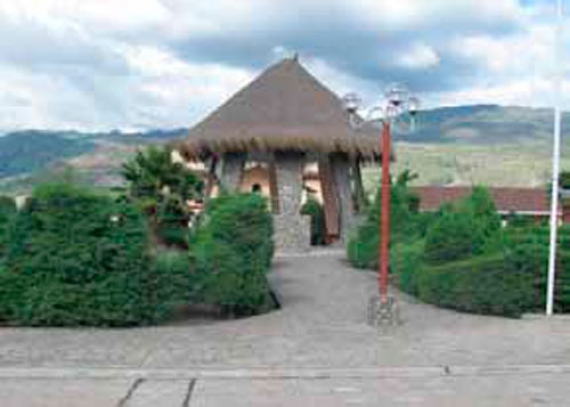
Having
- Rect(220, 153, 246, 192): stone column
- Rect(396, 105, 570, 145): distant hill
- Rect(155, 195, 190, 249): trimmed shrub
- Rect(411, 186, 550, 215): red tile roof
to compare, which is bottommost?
Rect(411, 186, 550, 215): red tile roof

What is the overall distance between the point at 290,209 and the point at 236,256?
12.6 metres

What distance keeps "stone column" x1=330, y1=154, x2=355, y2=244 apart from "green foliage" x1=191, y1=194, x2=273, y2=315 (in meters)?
13.3

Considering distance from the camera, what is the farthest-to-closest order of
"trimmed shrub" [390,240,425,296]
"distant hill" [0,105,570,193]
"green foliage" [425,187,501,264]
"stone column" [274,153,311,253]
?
"distant hill" [0,105,570,193] → "stone column" [274,153,311,253] → "trimmed shrub" [390,240,425,296] → "green foliage" [425,187,501,264]

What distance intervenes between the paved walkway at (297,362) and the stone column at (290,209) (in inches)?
460

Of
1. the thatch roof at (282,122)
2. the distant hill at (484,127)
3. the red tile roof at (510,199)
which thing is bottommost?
the red tile roof at (510,199)

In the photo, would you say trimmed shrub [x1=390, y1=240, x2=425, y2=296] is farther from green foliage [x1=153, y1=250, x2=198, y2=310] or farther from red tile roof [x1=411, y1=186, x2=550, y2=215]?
red tile roof [x1=411, y1=186, x2=550, y2=215]

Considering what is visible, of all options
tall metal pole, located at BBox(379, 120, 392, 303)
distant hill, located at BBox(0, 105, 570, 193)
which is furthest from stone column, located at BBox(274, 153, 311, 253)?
distant hill, located at BBox(0, 105, 570, 193)

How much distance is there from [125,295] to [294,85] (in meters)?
16.4

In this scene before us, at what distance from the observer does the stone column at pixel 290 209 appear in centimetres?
2447

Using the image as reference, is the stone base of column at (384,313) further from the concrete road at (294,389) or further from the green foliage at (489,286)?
the concrete road at (294,389)

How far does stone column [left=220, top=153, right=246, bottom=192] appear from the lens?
2539 cm

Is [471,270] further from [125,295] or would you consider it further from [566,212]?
[566,212]

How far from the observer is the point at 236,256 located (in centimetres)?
1228

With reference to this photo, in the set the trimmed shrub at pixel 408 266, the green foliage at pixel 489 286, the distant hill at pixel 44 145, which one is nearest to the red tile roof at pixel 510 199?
the trimmed shrub at pixel 408 266
